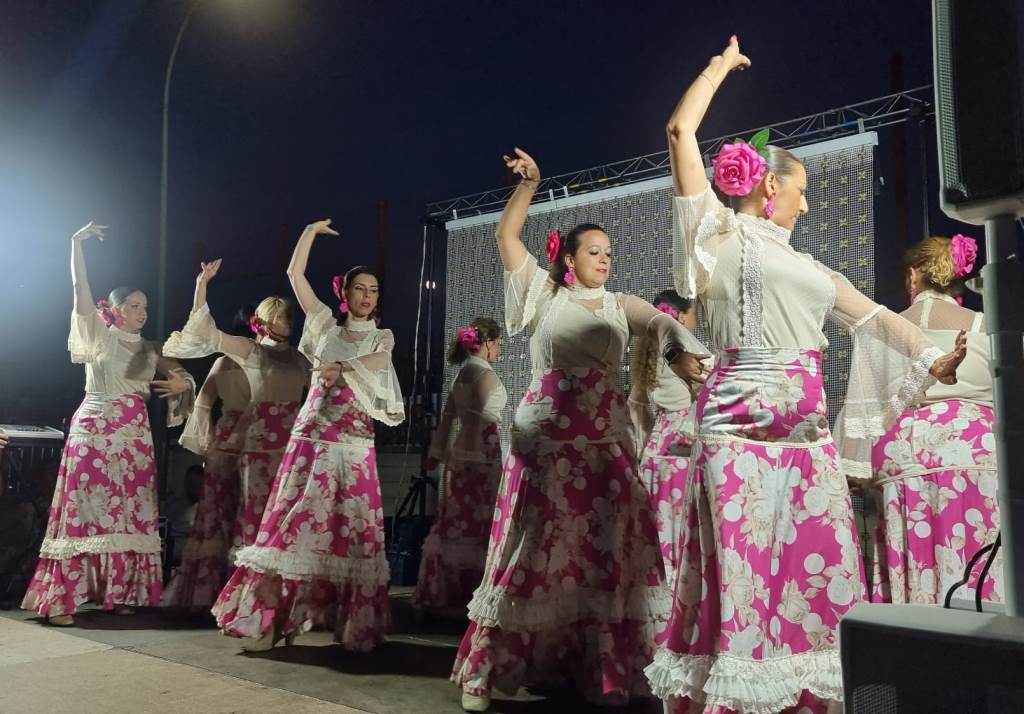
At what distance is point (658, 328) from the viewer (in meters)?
3.43

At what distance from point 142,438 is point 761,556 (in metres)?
4.45

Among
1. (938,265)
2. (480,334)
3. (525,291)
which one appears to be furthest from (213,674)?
(938,265)

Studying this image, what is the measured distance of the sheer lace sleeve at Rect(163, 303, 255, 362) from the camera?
16.6ft

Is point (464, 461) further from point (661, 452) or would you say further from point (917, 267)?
point (917, 267)

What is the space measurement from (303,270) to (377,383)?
30.8 inches

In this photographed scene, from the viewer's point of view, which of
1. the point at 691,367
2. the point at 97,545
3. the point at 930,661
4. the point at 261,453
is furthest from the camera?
the point at 261,453

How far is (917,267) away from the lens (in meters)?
3.65

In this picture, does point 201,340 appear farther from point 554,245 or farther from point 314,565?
point 554,245

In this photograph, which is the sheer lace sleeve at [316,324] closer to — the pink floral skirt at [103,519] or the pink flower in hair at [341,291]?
the pink flower in hair at [341,291]

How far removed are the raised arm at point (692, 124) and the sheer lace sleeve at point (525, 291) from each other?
1127 mm

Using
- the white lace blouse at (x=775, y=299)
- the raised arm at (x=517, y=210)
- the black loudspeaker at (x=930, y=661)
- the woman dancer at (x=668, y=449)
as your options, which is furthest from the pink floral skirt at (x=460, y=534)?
the black loudspeaker at (x=930, y=661)

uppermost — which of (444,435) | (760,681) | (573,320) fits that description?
(573,320)

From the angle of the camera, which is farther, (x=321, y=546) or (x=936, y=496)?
(x=321, y=546)

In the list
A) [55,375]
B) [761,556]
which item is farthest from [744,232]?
[55,375]
